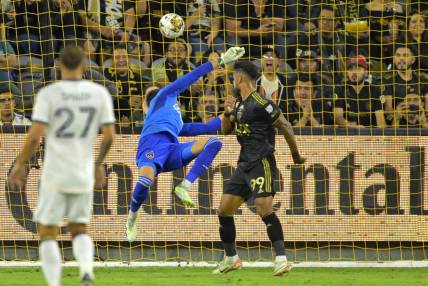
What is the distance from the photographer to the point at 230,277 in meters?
12.5

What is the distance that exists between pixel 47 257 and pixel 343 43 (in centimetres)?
833

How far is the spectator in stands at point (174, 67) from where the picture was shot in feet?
51.0

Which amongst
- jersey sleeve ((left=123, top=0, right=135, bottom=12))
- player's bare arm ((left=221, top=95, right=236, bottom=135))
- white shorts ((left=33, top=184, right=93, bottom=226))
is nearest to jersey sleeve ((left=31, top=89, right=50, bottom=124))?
white shorts ((left=33, top=184, right=93, bottom=226))

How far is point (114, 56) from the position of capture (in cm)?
1551

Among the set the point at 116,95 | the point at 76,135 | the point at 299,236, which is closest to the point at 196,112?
the point at 116,95

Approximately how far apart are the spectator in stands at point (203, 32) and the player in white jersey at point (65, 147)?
7228mm

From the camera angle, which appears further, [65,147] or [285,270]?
[285,270]

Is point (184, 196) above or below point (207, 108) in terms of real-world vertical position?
below

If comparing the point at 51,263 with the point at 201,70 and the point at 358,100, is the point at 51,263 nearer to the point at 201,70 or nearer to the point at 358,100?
the point at 201,70

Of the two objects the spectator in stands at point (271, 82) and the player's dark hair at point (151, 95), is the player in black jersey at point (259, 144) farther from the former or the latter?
Answer: the spectator in stands at point (271, 82)

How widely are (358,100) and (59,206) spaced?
25.0ft

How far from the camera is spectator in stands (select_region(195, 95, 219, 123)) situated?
50.3 feet

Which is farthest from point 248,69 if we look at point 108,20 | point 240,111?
point 108,20

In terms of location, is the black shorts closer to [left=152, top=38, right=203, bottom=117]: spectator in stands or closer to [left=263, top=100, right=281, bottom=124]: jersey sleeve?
[left=263, top=100, right=281, bottom=124]: jersey sleeve
